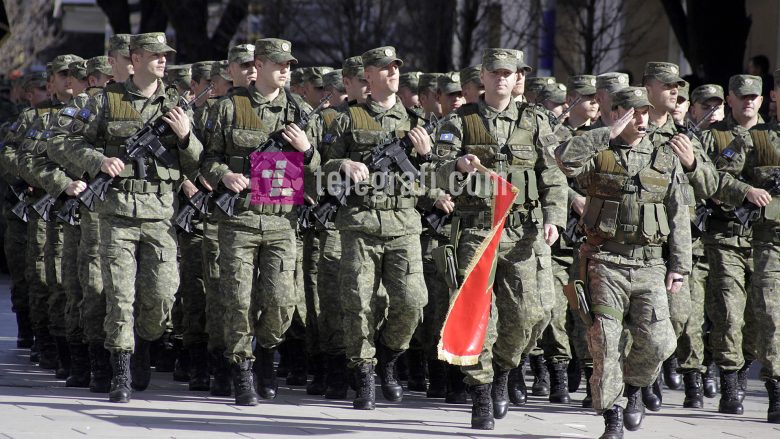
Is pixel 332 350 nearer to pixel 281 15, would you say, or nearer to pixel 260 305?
pixel 260 305

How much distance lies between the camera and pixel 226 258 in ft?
33.1

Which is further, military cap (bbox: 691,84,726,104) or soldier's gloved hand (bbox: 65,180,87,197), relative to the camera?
military cap (bbox: 691,84,726,104)

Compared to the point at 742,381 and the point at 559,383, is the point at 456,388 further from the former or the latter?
the point at 742,381

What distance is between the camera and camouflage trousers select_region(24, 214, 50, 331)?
12.3 m

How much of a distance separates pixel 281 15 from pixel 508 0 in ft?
14.9

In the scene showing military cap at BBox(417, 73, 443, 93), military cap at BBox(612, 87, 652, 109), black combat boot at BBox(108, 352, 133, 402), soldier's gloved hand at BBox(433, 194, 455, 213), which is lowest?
black combat boot at BBox(108, 352, 133, 402)

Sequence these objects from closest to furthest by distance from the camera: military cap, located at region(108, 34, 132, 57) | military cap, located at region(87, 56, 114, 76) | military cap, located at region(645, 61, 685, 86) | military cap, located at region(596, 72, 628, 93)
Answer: military cap, located at region(645, 61, 685, 86), military cap, located at region(596, 72, 628, 93), military cap, located at region(108, 34, 132, 57), military cap, located at region(87, 56, 114, 76)

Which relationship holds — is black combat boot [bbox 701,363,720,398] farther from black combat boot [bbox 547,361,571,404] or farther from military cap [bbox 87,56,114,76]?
military cap [bbox 87,56,114,76]

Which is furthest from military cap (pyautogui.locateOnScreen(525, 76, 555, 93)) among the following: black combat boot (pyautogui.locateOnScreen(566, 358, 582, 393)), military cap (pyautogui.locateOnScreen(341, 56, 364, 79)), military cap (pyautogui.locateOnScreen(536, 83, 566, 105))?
black combat boot (pyautogui.locateOnScreen(566, 358, 582, 393))

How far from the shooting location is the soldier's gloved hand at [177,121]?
32.8ft

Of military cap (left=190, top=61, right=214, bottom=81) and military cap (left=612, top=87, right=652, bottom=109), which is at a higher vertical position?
military cap (left=190, top=61, right=214, bottom=81)

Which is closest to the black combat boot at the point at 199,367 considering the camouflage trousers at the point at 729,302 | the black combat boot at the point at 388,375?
the black combat boot at the point at 388,375

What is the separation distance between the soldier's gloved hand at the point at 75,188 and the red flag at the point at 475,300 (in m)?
2.75

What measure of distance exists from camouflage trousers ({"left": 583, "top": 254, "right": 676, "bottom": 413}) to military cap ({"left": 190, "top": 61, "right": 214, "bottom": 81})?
470 cm
